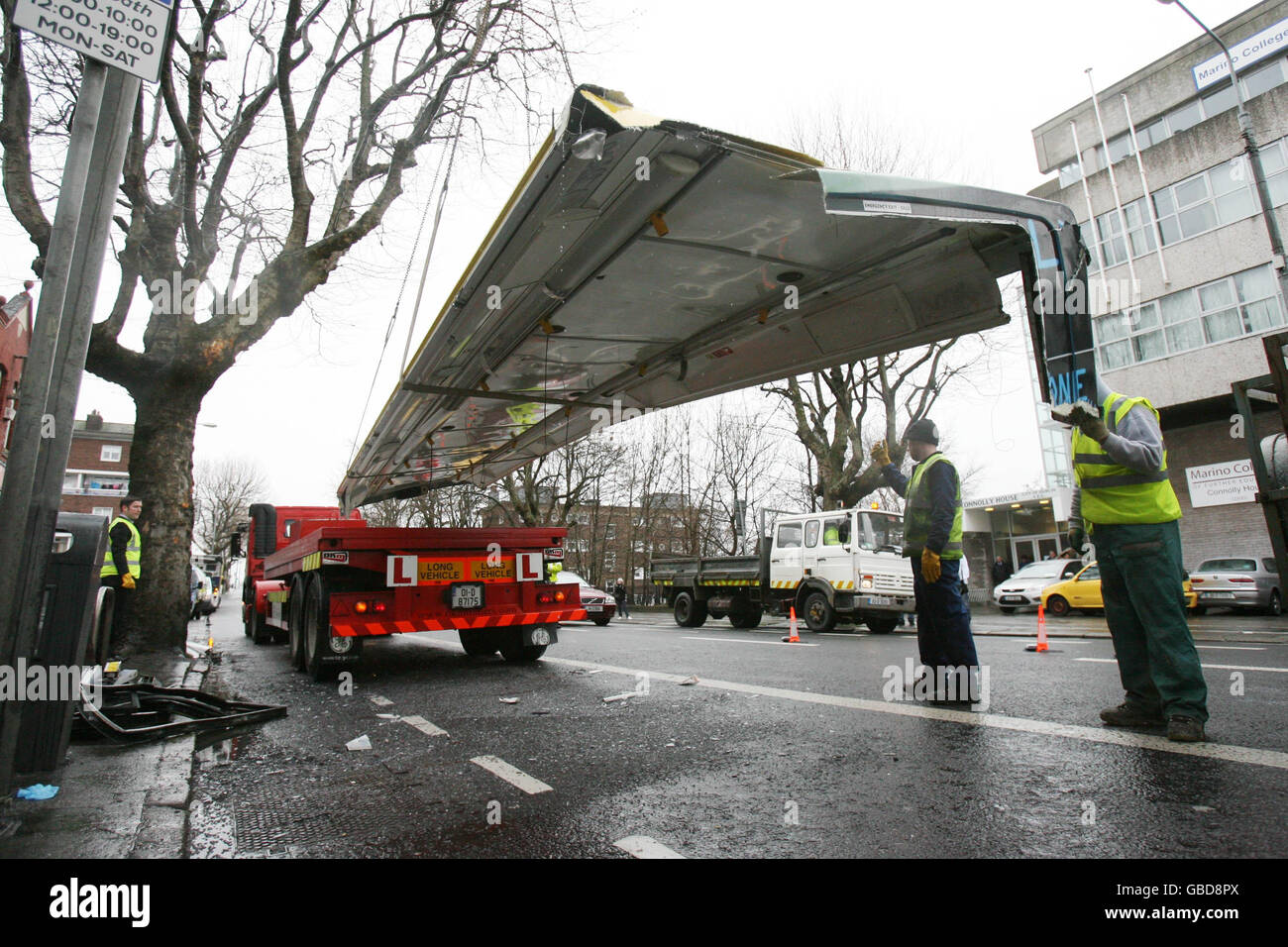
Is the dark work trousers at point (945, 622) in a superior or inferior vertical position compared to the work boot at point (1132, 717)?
superior

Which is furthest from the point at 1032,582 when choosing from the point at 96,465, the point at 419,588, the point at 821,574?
the point at 96,465

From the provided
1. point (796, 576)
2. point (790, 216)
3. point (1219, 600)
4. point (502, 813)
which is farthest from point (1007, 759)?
point (1219, 600)

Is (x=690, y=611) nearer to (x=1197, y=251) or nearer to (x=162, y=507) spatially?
(x=162, y=507)

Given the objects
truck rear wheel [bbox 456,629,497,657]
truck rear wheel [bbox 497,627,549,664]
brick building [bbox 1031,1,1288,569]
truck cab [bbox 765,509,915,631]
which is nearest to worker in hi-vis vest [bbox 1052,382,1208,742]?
truck rear wheel [bbox 497,627,549,664]

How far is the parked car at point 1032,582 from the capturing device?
69.5 feet

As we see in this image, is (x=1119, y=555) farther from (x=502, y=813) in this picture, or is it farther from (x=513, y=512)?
(x=513, y=512)

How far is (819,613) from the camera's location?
14.0 metres

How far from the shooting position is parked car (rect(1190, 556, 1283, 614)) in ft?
56.2

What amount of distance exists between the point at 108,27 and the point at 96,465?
63581mm

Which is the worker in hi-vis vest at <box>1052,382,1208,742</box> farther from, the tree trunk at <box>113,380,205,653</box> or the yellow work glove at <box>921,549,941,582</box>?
the tree trunk at <box>113,380,205,653</box>

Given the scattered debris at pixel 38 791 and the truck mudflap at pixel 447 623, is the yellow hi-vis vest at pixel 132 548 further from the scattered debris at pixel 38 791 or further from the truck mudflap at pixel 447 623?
the scattered debris at pixel 38 791

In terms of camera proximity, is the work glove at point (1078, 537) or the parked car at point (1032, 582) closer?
the work glove at point (1078, 537)

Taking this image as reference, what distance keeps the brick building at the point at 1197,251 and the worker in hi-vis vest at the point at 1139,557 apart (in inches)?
815

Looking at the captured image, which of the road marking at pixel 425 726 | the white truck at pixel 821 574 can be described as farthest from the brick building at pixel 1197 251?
the road marking at pixel 425 726
